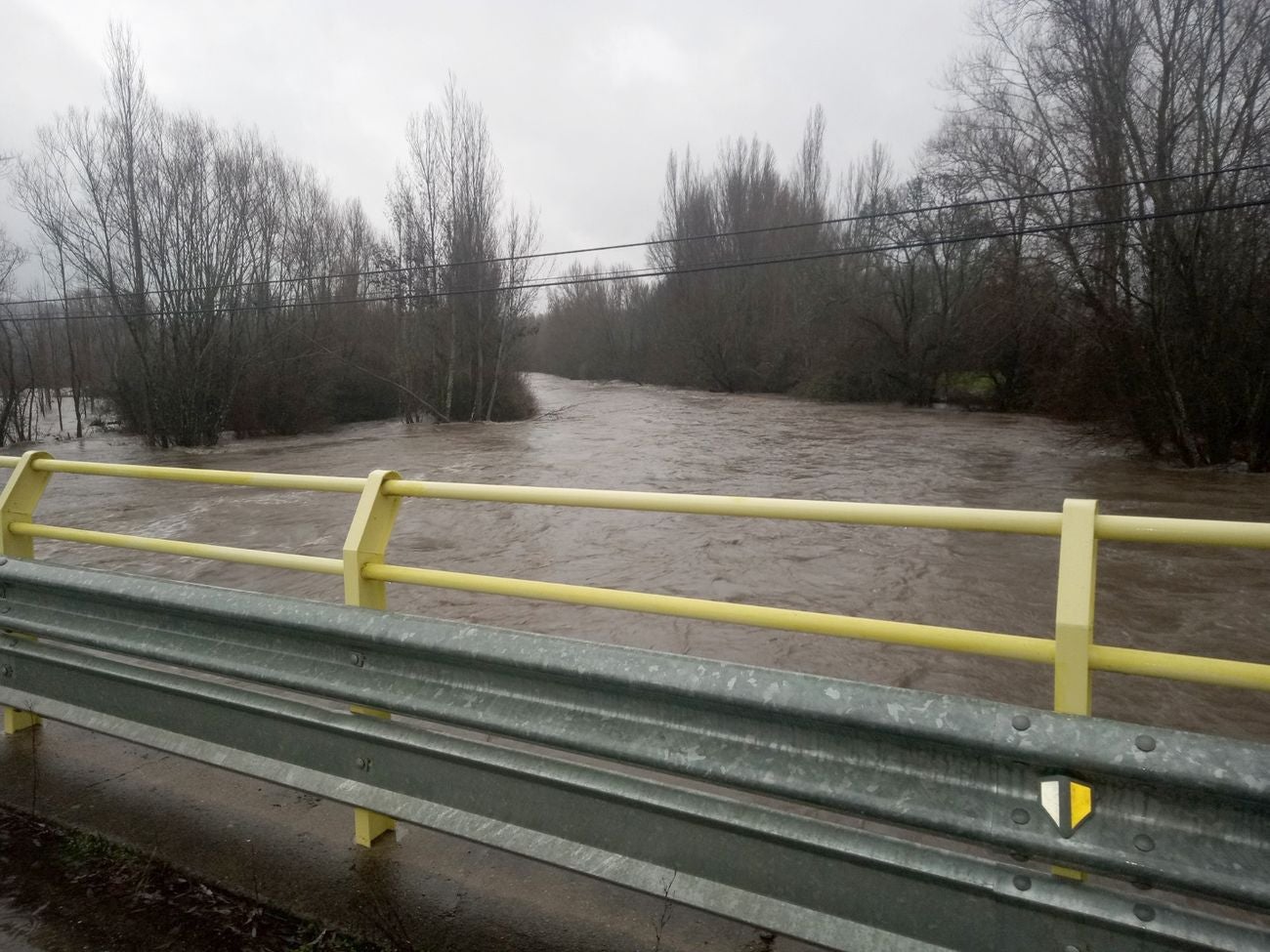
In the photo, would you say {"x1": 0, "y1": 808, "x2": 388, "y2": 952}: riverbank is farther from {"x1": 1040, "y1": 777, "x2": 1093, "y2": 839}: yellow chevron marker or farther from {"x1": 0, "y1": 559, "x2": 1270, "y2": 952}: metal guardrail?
{"x1": 1040, "y1": 777, "x2": 1093, "y2": 839}: yellow chevron marker

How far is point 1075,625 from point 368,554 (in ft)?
6.20

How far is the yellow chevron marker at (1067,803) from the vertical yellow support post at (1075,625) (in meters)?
0.20

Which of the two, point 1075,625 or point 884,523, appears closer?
point 1075,625

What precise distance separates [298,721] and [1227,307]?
1834cm

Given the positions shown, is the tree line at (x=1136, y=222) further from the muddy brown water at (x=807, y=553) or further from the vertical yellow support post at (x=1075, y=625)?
the vertical yellow support post at (x=1075, y=625)

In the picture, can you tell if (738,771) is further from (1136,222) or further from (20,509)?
(1136,222)

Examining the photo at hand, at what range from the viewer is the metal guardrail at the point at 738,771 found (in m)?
1.50

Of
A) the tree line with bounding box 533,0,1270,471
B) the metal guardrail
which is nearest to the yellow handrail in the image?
the metal guardrail

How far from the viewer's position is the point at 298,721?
2531mm

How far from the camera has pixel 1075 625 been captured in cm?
172

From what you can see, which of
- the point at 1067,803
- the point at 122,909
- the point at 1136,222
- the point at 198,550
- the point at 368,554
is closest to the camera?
the point at 1067,803

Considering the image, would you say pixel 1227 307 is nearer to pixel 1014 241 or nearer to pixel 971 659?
pixel 1014 241

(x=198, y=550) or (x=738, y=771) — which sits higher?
(x=198, y=550)

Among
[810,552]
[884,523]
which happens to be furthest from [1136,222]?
[884,523]
